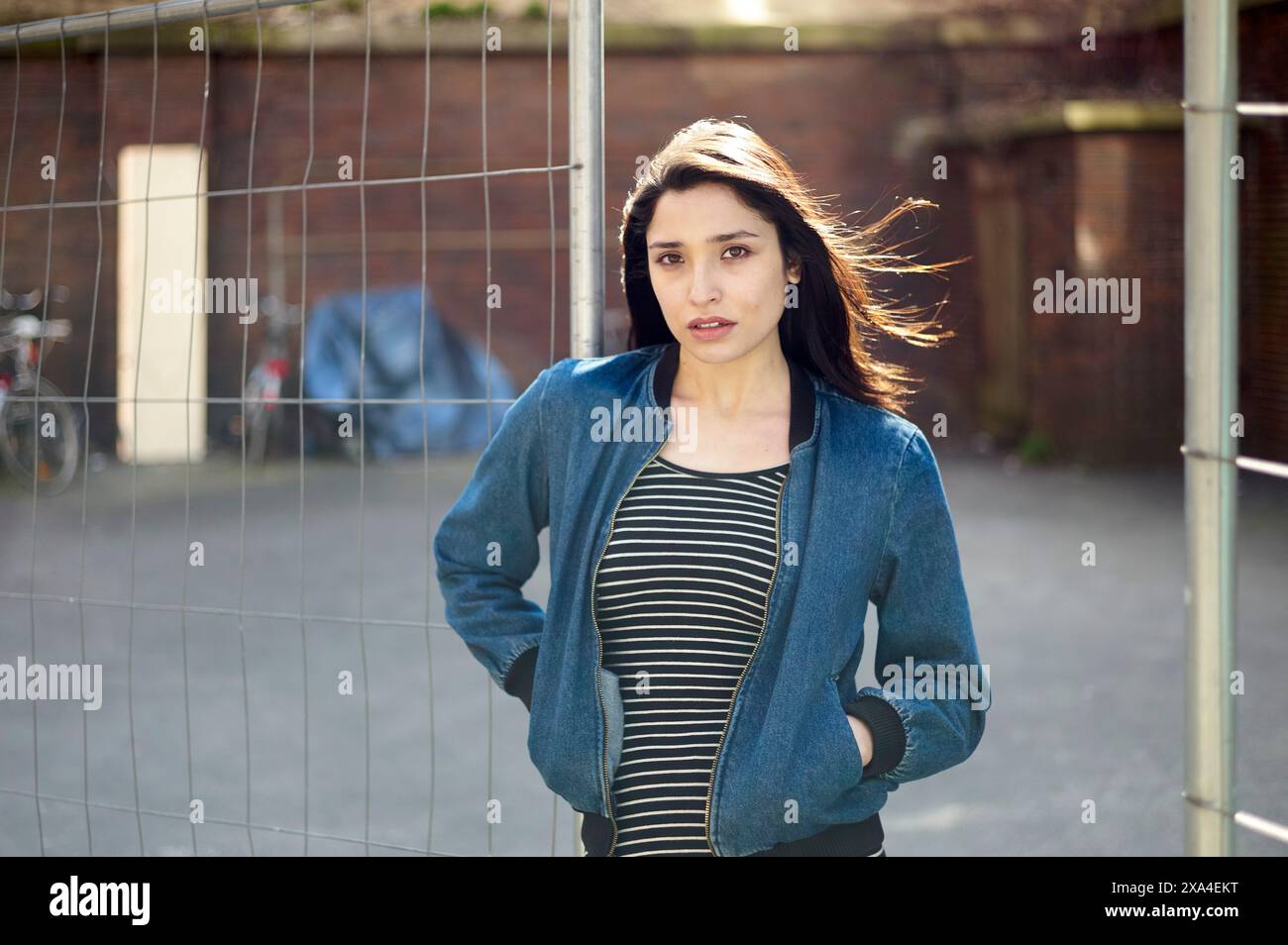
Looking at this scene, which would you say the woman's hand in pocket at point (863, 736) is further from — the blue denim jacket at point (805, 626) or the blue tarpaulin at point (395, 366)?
the blue tarpaulin at point (395, 366)

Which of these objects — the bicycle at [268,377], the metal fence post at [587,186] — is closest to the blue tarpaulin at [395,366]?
the bicycle at [268,377]

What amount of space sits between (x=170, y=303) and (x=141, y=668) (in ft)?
24.5

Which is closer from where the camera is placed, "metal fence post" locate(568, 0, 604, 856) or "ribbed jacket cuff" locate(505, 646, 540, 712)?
"ribbed jacket cuff" locate(505, 646, 540, 712)

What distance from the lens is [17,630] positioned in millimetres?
8109

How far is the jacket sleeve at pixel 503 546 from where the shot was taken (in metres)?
2.48

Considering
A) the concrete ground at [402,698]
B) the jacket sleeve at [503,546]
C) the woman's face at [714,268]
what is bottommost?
the concrete ground at [402,698]

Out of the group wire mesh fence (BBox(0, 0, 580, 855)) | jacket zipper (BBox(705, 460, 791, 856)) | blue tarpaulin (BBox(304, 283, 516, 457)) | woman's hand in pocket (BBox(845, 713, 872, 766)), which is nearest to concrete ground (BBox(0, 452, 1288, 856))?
wire mesh fence (BBox(0, 0, 580, 855))

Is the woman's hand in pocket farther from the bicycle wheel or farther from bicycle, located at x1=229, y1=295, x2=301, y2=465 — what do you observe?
bicycle, located at x1=229, y1=295, x2=301, y2=465

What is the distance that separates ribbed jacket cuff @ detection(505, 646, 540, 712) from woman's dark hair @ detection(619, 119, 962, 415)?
584 mm

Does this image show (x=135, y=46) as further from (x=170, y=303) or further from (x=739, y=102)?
(x=739, y=102)

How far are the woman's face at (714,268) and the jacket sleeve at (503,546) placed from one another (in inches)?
11.2

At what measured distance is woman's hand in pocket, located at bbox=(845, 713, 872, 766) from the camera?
2.25 metres
